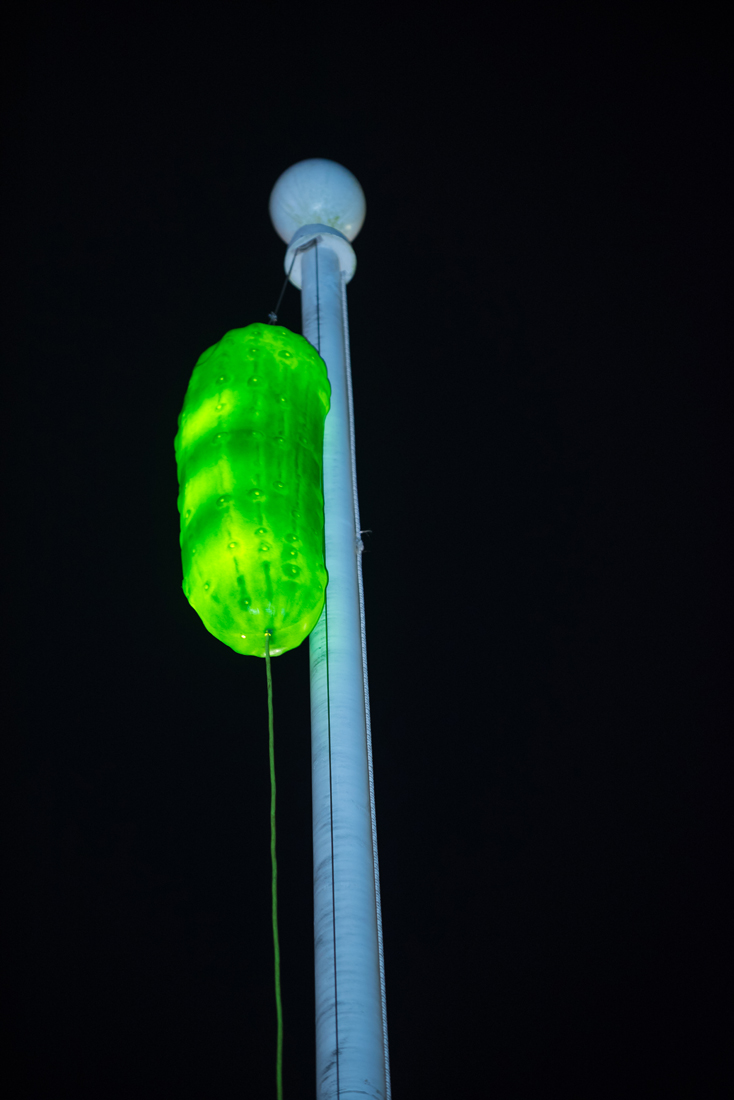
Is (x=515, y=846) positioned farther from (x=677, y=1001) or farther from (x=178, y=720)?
(x=178, y=720)

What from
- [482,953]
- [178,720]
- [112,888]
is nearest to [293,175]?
[178,720]

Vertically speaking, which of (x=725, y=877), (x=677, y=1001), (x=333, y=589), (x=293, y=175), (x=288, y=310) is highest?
(x=288, y=310)

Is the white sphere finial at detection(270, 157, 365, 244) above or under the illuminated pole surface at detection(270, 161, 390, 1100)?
above

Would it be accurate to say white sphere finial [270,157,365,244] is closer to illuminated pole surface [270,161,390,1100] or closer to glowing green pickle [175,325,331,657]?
illuminated pole surface [270,161,390,1100]

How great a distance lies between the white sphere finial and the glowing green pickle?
2.16 metres

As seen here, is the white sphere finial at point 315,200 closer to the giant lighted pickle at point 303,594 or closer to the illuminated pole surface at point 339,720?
the illuminated pole surface at point 339,720

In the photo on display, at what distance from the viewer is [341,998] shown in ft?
11.9

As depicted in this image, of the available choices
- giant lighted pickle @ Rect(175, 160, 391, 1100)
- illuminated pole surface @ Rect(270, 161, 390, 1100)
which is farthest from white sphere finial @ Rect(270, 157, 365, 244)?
giant lighted pickle @ Rect(175, 160, 391, 1100)

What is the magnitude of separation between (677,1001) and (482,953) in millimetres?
1484

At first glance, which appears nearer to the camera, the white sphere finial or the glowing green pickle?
the glowing green pickle

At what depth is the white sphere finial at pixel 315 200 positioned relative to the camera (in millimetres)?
6016

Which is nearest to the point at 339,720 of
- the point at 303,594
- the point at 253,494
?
the point at 303,594

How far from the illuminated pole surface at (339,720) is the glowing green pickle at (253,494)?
2.28ft

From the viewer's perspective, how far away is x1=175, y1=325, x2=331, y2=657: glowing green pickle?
3.55 metres
